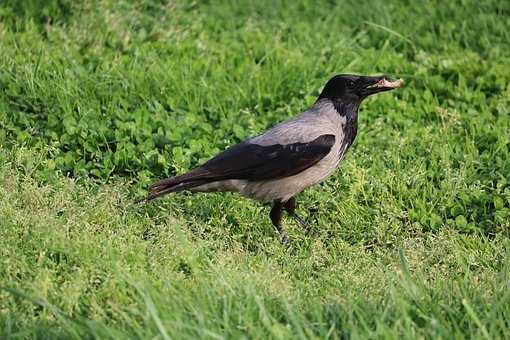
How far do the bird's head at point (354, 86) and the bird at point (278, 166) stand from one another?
0.18m

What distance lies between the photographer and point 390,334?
425 centimetres

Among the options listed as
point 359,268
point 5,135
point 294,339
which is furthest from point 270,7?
point 294,339

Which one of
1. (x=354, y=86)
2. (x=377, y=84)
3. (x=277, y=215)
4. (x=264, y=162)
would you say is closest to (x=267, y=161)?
(x=264, y=162)

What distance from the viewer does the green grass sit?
15.1 feet

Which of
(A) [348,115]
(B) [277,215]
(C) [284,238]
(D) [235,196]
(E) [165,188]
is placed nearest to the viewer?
(E) [165,188]

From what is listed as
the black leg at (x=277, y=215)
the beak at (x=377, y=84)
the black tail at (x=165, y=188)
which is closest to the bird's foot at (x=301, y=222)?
the black leg at (x=277, y=215)

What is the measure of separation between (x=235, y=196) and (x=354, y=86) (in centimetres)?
104

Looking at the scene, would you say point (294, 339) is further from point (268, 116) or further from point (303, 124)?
point (268, 116)

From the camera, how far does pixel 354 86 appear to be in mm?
6551

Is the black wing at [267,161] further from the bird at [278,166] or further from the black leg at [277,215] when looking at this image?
the black leg at [277,215]

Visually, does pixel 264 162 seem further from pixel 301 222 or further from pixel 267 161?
pixel 301 222

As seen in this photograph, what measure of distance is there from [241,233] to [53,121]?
5.73 ft

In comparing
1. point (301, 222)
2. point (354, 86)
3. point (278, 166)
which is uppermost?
point (354, 86)

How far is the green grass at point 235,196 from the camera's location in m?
4.60
